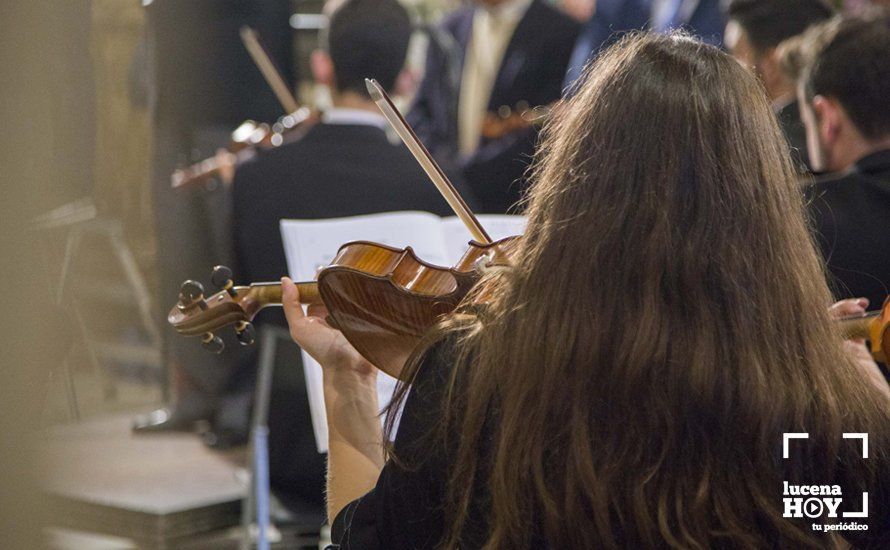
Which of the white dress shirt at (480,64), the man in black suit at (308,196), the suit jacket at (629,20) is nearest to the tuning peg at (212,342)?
the man in black suit at (308,196)

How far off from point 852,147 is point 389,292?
1.06m

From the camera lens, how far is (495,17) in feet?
13.4

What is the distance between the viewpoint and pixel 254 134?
3033 millimetres

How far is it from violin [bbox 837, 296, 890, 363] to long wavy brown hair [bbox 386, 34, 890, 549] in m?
0.45

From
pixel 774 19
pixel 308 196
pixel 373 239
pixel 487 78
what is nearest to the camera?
pixel 373 239

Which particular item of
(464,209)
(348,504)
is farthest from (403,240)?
(348,504)

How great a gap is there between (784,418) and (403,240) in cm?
97

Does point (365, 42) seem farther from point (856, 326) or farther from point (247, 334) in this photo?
point (856, 326)

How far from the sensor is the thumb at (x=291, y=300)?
140 cm

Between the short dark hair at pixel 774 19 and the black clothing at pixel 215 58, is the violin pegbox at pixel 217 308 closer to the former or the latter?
the black clothing at pixel 215 58

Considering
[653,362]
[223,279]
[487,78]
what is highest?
[487,78]

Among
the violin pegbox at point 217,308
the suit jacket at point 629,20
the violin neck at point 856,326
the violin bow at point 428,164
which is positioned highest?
the suit jacket at point 629,20

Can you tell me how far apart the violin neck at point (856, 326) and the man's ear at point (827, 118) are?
61 cm

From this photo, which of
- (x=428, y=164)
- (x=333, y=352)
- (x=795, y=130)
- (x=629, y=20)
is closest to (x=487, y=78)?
(x=629, y=20)
